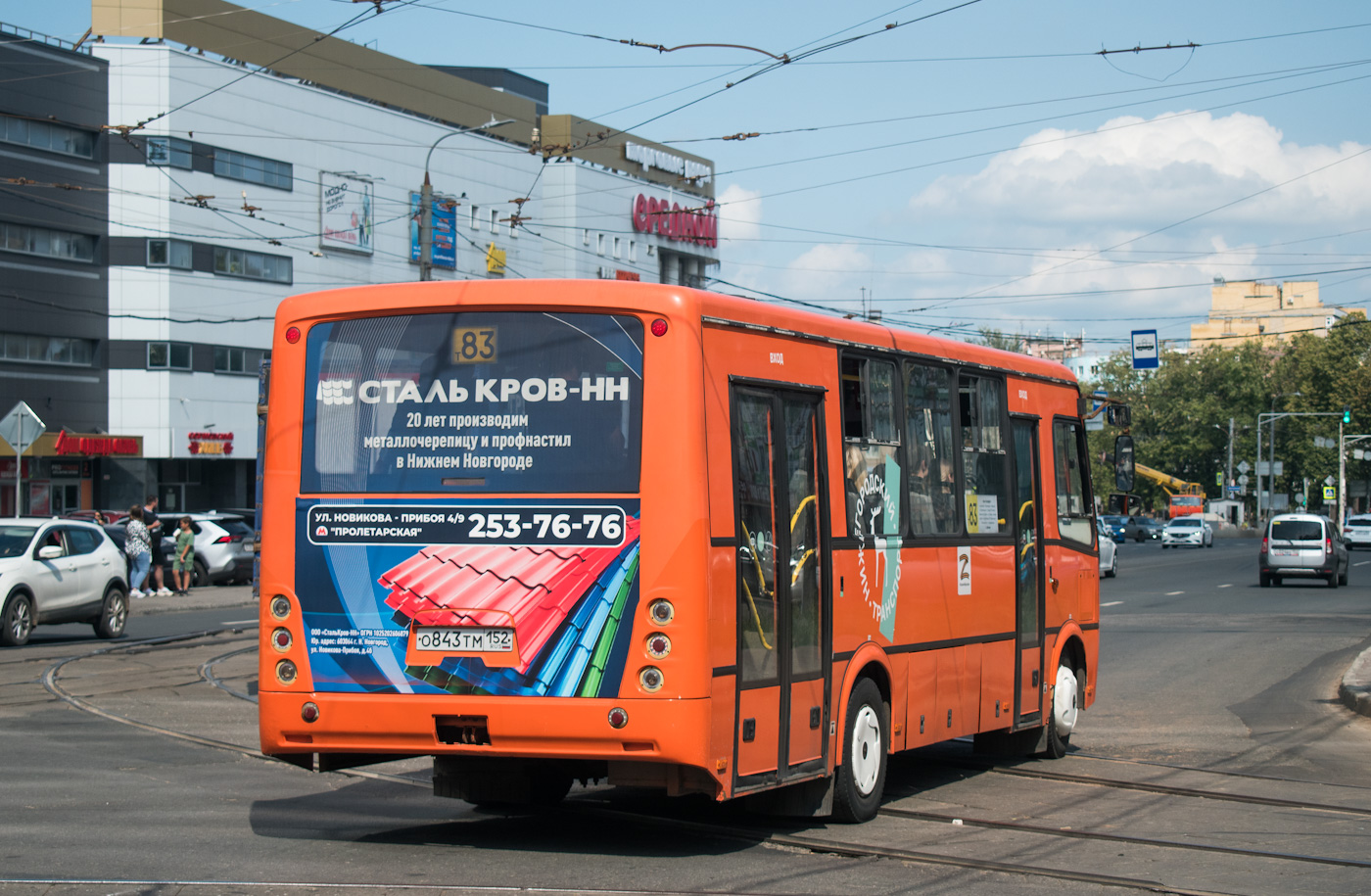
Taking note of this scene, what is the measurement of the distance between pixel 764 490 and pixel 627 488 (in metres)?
0.89

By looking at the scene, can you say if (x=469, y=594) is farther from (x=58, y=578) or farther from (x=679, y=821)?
(x=58, y=578)

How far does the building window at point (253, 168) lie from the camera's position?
5847 cm

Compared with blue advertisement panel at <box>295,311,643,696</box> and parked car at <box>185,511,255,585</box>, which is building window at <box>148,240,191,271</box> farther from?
blue advertisement panel at <box>295,311,643,696</box>

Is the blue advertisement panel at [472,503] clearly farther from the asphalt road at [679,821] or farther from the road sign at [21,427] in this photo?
the road sign at [21,427]

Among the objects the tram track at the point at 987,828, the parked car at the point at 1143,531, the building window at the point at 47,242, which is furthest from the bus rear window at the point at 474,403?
the parked car at the point at 1143,531

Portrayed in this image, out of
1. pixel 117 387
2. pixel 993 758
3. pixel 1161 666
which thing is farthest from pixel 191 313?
pixel 993 758

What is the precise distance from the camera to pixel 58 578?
2017cm

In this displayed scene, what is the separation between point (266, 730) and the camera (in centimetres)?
762

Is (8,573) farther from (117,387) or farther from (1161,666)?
(117,387)

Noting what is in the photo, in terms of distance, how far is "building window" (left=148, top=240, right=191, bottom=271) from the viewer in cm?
5731

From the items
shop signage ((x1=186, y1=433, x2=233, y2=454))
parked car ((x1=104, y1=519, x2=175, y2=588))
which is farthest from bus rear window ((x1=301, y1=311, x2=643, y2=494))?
shop signage ((x1=186, y1=433, x2=233, y2=454))

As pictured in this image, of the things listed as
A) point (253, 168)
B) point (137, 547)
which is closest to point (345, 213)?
point (253, 168)

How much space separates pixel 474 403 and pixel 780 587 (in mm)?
1761

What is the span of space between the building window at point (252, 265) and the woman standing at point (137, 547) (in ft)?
102
